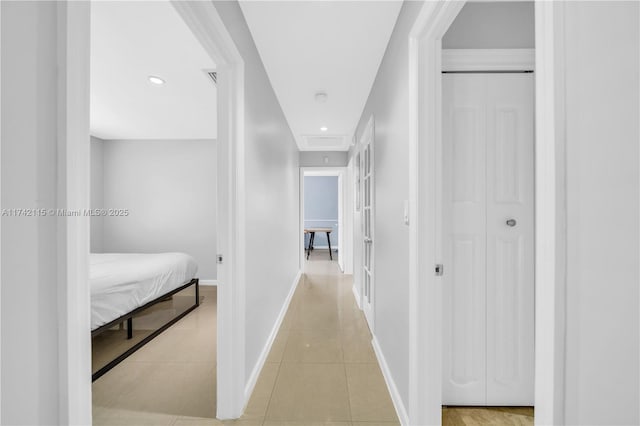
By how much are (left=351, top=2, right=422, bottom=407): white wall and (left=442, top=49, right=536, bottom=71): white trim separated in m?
0.27

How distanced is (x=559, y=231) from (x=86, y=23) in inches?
40.0

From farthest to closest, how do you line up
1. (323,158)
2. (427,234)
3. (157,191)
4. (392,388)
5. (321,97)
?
1. (323,158)
2. (157,191)
3. (321,97)
4. (392,388)
5. (427,234)

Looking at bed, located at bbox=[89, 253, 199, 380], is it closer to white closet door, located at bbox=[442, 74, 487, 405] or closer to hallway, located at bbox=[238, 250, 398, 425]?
hallway, located at bbox=[238, 250, 398, 425]

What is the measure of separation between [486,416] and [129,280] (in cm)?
291

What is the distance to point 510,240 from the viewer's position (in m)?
1.64

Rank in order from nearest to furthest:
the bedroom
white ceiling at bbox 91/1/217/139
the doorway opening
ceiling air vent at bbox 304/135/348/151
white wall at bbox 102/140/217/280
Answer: the doorway opening < white ceiling at bbox 91/1/217/139 < the bedroom < ceiling air vent at bbox 304/135/348/151 < white wall at bbox 102/140/217/280

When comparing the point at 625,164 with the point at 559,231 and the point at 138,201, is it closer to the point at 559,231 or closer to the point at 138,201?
the point at 559,231

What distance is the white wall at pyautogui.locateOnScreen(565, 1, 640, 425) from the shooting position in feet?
1.43

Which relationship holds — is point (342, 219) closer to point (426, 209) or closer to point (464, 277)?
point (464, 277)

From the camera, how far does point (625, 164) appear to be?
17.4 inches

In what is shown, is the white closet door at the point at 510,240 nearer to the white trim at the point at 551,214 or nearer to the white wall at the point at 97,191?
the white trim at the point at 551,214

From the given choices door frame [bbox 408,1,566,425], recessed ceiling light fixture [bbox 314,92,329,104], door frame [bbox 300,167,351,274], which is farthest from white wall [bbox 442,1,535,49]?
door frame [bbox 300,167,351,274]

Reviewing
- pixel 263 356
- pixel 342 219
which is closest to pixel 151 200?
pixel 342 219

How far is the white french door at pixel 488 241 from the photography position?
162cm
